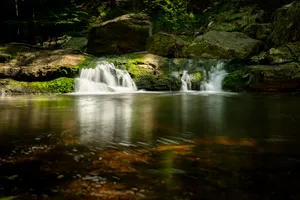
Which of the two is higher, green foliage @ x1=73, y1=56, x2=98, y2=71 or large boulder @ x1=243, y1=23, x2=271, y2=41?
large boulder @ x1=243, y1=23, x2=271, y2=41

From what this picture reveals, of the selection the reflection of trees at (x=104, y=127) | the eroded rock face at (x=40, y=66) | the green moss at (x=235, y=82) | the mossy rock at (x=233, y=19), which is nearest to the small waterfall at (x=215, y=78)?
the green moss at (x=235, y=82)

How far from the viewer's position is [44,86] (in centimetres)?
1396

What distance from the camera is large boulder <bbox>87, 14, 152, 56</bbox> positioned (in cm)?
1878

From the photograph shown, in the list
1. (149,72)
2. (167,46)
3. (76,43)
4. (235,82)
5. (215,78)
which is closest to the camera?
(235,82)

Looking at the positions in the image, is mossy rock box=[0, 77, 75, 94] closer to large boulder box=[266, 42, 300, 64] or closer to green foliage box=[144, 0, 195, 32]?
large boulder box=[266, 42, 300, 64]

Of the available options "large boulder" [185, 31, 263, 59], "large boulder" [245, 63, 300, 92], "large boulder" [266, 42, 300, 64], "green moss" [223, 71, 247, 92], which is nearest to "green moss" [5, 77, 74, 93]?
"large boulder" [185, 31, 263, 59]

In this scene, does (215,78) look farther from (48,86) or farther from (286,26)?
(48,86)

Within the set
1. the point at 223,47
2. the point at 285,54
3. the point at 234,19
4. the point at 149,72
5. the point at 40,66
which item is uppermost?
the point at 234,19

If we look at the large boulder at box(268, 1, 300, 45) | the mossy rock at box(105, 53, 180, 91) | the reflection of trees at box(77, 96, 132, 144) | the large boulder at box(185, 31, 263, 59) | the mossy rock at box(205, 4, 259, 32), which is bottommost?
the reflection of trees at box(77, 96, 132, 144)

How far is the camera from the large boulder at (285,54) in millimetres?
13078

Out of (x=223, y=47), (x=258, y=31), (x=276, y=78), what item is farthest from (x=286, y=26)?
(x=276, y=78)

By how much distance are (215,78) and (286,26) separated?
4.51 m

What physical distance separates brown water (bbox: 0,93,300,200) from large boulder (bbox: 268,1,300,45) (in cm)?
1091

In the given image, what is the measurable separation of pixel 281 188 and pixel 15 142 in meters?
3.01
